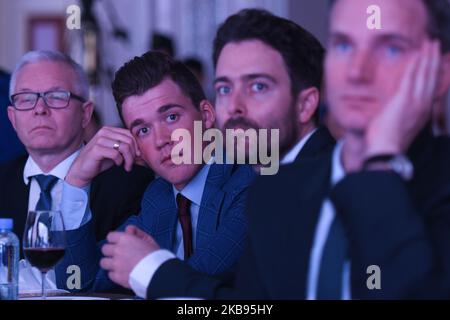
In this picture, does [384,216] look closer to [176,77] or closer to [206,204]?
[206,204]

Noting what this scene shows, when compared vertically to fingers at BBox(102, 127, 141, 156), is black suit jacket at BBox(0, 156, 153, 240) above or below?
below

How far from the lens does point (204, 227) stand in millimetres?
2102

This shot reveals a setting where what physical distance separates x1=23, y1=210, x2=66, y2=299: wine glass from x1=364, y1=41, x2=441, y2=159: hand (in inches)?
34.0

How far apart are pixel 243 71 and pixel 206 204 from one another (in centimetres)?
47

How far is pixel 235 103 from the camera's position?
176 centimetres

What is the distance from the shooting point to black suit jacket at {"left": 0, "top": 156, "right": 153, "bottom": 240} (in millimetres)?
2518

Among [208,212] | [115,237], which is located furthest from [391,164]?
[208,212]

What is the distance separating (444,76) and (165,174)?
89cm

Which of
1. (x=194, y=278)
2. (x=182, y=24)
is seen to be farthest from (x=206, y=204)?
(x=182, y=24)

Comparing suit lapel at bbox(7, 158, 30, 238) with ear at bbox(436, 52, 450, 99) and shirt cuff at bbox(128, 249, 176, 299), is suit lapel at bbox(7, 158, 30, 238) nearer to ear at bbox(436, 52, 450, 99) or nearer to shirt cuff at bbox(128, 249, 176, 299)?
shirt cuff at bbox(128, 249, 176, 299)

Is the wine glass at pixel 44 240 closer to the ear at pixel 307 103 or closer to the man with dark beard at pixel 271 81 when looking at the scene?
the man with dark beard at pixel 271 81

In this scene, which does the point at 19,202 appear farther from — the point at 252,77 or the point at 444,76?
the point at 444,76

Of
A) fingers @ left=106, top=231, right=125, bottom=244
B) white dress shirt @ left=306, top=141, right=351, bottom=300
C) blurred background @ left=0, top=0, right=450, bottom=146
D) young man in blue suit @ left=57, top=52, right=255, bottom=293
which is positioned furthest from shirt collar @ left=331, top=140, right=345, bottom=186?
blurred background @ left=0, top=0, right=450, bottom=146

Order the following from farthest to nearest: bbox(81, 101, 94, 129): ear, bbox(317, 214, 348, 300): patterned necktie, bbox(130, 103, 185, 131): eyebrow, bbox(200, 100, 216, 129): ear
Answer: bbox(81, 101, 94, 129): ear
bbox(200, 100, 216, 129): ear
bbox(130, 103, 185, 131): eyebrow
bbox(317, 214, 348, 300): patterned necktie
